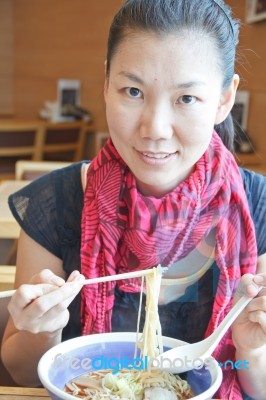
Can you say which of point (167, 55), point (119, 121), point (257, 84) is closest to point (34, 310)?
point (119, 121)

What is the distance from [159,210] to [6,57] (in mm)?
5476

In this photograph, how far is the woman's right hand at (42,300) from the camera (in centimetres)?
83

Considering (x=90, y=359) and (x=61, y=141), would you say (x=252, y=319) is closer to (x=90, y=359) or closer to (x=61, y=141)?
(x=90, y=359)

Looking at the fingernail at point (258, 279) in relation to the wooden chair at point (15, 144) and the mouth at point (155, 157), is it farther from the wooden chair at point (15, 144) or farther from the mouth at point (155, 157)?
the wooden chair at point (15, 144)

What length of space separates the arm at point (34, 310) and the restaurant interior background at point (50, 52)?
173 inches

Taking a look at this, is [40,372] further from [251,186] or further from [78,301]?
[251,186]

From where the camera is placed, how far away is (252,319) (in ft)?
2.85

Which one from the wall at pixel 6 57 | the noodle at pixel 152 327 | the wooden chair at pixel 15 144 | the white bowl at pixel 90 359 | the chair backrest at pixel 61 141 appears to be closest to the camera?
the white bowl at pixel 90 359

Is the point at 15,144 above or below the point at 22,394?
below

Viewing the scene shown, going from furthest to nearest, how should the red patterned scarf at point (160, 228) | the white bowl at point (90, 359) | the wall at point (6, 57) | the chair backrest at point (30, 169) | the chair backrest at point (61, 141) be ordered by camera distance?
the wall at point (6, 57), the chair backrest at point (61, 141), the chair backrest at point (30, 169), the red patterned scarf at point (160, 228), the white bowl at point (90, 359)

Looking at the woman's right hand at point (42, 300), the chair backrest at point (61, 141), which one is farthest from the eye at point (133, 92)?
the chair backrest at point (61, 141)

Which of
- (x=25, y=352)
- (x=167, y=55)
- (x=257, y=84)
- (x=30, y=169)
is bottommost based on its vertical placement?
(x=30, y=169)

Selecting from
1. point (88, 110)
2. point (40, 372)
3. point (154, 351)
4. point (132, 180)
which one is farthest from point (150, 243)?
point (88, 110)

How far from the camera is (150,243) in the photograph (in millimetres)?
1112
